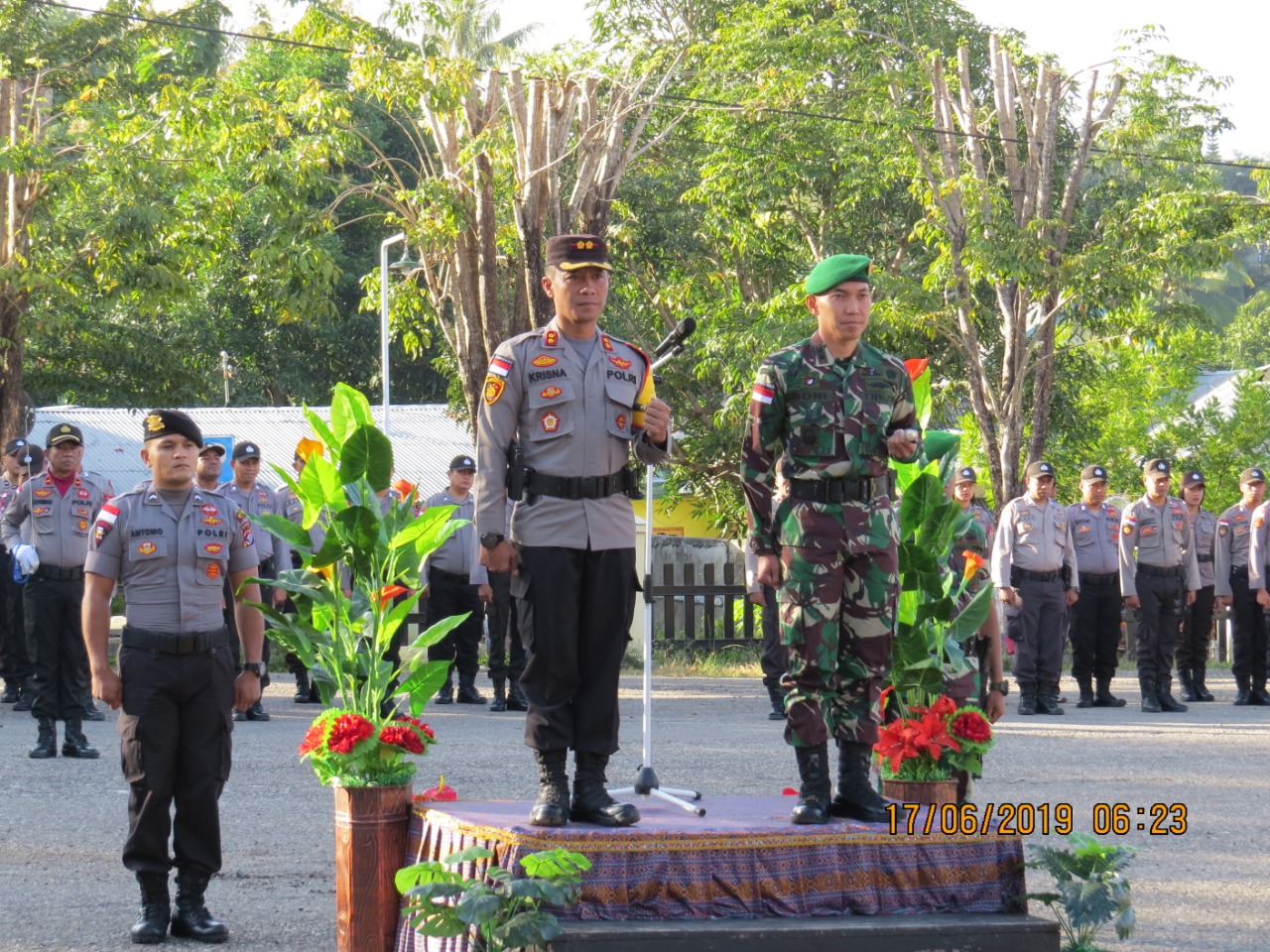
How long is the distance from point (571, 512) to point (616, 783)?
4205 millimetres

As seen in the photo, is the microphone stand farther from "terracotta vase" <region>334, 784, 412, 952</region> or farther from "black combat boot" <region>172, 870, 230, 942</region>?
"black combat boot" <region>172, 870, 230, 942</region>

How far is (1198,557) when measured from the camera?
1500cm

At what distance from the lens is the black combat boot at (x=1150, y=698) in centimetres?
1383

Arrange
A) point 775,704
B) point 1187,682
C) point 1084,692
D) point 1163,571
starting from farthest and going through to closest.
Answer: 1. point 1187,682
2. point 1084,692
3. point 1163,571
4. point 775,704

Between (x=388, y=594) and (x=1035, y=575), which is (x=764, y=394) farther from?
(x=1035, y=575)

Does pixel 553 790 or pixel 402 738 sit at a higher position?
pixel 402 738

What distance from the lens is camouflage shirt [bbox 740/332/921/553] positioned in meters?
5.76

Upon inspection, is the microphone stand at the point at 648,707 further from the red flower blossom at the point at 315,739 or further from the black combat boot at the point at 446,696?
the black combat boot at the point at 446,696

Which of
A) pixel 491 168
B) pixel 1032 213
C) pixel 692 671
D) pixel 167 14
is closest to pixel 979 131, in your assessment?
pixel 1032 213

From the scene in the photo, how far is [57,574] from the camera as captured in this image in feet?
36.2

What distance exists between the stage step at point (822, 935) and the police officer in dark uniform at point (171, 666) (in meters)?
1.89

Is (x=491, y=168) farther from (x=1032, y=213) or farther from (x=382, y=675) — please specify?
(x=382, y=675)

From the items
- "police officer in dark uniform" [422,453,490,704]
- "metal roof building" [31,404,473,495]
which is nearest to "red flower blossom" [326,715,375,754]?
"police officer in dark uniform" [422,453,490,704]

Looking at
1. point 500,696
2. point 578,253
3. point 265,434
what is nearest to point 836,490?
point 578,253
